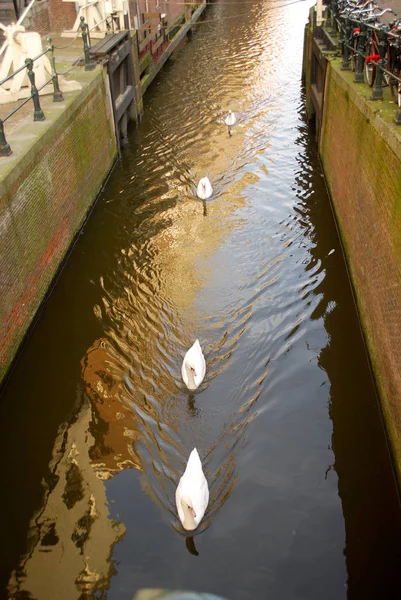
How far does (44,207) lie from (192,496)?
5124 mm

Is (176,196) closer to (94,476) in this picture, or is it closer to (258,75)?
(94,476)

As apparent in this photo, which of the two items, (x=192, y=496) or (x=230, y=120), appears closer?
(x=192, y=496)

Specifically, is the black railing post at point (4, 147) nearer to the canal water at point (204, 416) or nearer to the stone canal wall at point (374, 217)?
the canal water at point (204, 416)

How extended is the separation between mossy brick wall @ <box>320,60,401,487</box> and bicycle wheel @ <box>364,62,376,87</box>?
9.1 inches

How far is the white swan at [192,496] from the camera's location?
543 cm

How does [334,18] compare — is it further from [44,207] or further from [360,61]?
[44,207]

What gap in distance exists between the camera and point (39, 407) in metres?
7.11

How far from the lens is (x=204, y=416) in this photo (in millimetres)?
6824

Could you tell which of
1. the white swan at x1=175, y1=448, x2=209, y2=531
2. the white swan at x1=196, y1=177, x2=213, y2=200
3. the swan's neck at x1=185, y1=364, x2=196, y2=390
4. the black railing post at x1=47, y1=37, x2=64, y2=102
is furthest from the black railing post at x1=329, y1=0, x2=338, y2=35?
the white swan at x1=175, y1=448, x2=209, y2=531

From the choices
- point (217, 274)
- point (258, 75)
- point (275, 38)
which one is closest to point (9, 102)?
point (217, 274)

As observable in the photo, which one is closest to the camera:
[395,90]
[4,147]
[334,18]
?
[4,147]

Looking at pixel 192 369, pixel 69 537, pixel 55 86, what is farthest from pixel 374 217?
pixel 55 86

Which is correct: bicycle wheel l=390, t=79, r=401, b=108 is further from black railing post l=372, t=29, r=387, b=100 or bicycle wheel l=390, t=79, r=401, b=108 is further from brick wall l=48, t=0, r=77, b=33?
brick wall l=48, t=0, r=77, b=33

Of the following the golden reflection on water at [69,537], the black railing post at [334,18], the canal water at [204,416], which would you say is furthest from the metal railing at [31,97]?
the black railing post at [334,18]
